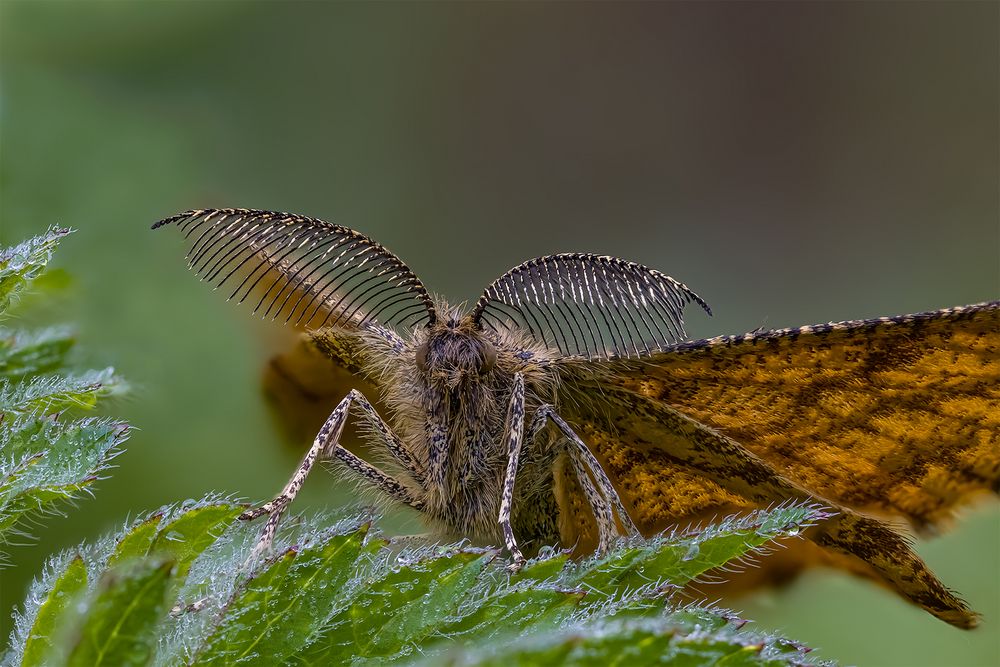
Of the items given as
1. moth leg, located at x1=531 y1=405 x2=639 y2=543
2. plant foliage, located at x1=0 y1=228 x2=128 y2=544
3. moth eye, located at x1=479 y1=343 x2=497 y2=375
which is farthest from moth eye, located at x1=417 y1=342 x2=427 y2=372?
plant foliage, located at x1=0 y1=228 x2=128 y2=544

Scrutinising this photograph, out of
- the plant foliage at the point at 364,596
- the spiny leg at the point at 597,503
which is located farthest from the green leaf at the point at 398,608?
the spiny leg at the point at 597,503

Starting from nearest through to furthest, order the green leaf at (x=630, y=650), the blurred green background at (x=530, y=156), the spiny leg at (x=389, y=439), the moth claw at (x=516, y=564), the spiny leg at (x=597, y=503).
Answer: the green leaf at (x=630, y=650), the moth claw at (x=516, y=564), the spiny leg at (x=597, y=503), the spiny leg at (x=389, y=439), the blurred green background at (x=530, y=156)

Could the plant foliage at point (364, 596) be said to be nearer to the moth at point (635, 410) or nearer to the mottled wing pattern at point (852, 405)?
the moth at point (635, 410)

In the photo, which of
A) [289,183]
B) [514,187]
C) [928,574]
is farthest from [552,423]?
[514,187]

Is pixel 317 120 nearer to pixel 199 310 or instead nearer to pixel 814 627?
pixel 199 310

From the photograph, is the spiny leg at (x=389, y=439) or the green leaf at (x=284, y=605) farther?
the spiny leg at (x=389, y=439)

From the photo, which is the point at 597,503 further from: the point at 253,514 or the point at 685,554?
the point at 253,514

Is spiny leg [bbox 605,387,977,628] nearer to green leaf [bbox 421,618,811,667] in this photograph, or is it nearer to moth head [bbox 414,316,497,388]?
moth head [bbox 414,316,497,388]
